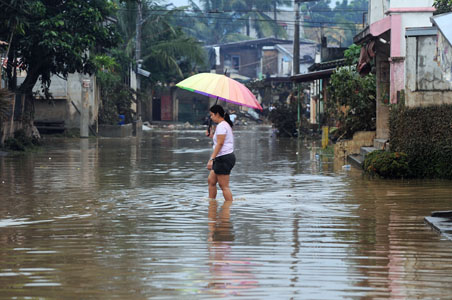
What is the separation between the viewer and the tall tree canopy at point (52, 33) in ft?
84.3

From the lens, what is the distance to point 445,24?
915 cm

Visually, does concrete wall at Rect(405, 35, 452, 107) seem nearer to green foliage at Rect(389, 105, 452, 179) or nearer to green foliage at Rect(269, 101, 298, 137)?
green foliage at Rect(389, 105, 452, 179)

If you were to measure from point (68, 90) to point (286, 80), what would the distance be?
20682 mm

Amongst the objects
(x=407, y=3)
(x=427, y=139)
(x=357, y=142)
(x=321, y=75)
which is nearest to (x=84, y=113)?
(x=321, y=75)

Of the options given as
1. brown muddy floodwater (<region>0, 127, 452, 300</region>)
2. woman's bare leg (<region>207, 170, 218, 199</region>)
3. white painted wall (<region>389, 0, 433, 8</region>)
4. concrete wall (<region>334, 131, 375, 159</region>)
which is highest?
white painted wall (<region>389, 0, 433, 8</region>)

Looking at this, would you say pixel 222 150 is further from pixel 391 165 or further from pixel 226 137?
pixel 391 165

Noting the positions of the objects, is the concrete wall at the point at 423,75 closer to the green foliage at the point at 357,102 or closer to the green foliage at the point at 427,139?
the green foliage at the point at 427,139

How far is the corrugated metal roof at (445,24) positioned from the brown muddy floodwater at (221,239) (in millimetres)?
2174

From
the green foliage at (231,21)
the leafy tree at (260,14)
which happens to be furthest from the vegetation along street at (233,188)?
the green foliage at (231,21)

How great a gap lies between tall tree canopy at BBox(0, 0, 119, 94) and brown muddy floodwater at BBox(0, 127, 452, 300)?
10052mm

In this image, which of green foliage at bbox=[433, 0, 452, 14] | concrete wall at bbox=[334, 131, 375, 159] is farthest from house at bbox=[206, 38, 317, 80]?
green foliage at bbox=[433, 0, 452, 14]

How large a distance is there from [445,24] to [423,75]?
23.7 ft

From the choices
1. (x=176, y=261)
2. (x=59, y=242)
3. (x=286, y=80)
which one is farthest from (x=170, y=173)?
(x=286, y=80)

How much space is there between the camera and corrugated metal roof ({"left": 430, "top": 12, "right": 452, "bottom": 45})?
28.9 feet
